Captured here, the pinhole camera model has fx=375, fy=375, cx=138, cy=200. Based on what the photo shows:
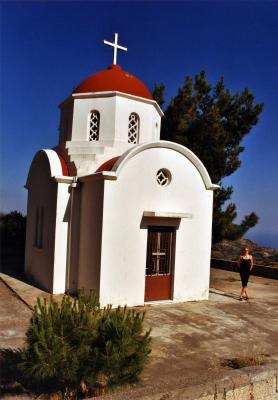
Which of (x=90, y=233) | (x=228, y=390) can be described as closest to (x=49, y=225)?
(x=90, y=233)

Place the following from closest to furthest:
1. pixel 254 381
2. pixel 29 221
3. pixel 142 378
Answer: pixel 254 381, pixel 142 378, pixel 29 221

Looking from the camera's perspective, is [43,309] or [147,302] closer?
[43,309]

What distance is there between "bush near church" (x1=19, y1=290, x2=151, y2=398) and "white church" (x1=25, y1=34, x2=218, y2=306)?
4.28 m

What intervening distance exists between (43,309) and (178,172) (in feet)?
21.3

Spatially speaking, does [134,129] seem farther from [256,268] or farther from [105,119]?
[256,268]

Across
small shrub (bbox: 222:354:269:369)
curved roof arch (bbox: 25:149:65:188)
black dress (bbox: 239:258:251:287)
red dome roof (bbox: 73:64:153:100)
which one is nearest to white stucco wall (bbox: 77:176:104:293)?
curved roof arch (bbox: 25:149:65:188)

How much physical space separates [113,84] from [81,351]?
8.59 m

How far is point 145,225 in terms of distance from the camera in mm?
9773

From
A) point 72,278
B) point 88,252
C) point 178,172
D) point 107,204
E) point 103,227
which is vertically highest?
point 178,172


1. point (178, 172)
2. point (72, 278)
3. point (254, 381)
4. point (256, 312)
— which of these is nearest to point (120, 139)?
point (178, 172)

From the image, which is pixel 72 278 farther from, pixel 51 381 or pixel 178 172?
pixel 51 381

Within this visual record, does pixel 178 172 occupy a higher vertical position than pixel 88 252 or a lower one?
higher

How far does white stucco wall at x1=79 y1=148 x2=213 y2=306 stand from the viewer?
30.3 ft

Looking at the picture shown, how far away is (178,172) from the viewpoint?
10.4m
